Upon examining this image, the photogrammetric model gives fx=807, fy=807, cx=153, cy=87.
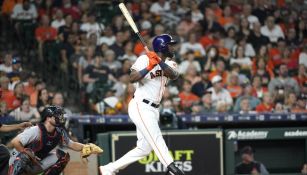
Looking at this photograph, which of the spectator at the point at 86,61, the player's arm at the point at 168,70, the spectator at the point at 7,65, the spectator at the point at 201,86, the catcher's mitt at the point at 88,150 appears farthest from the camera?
the spectator at the point at 86,61

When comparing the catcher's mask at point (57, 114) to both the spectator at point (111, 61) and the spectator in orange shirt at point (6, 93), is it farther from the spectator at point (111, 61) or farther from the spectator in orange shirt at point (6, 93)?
the spectator at point (111, 61)

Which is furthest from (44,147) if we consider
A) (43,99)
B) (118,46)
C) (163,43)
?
(118,46)

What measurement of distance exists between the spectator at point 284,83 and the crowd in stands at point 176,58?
0.7 inches

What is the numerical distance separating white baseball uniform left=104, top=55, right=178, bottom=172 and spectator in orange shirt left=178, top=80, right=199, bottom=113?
399 cm

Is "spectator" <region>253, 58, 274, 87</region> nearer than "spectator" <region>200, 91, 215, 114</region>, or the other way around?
"spectator" <region>200, 91, 215, 114</region>

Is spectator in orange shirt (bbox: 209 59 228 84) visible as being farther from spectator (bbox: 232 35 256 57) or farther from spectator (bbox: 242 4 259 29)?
spectator (bbox: 242 4 259 29)

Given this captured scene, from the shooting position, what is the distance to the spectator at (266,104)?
44.1 feet

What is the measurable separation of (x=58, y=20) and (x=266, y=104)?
4316 millimetres

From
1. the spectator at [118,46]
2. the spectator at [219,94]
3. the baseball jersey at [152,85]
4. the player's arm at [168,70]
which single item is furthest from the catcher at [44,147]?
the spectator at [118,46]

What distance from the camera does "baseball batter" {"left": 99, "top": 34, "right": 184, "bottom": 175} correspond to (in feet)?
29.4

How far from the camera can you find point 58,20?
15188mm

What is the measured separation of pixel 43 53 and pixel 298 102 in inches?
185

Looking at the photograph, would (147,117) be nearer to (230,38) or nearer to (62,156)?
(62,156)

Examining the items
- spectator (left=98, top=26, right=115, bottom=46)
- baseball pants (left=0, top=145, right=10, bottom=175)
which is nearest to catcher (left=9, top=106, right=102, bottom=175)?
Result: baseball pants (left=0, top=145, right=10, bottom=175)
